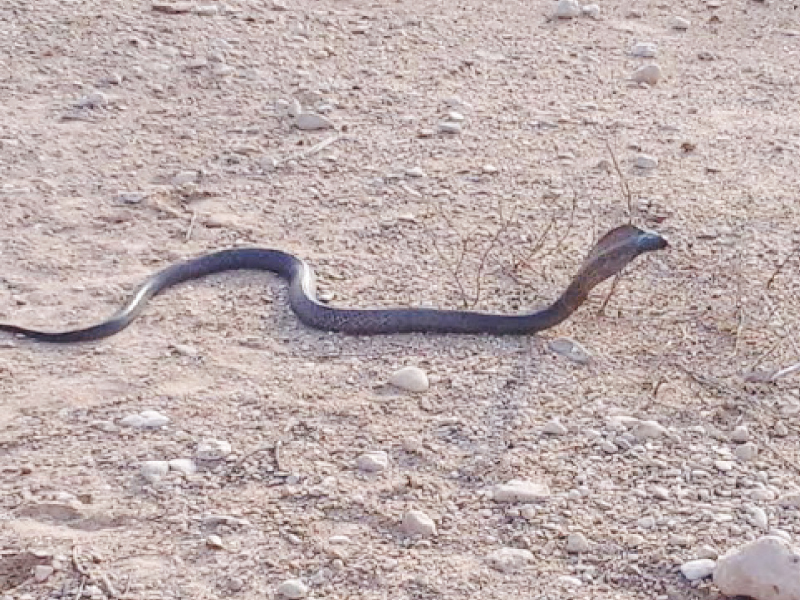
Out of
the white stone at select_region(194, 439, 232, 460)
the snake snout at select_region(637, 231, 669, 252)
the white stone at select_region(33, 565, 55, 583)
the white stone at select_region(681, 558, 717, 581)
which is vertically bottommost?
the white stone at select_region(194, 439, 232, 460)

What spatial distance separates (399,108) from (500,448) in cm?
302

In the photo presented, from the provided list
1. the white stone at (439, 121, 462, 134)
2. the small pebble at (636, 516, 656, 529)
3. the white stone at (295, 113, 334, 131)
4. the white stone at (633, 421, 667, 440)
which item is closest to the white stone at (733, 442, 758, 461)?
the white stone at (633, 421, 667, 440)

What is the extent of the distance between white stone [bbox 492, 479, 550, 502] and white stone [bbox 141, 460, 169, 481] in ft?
2.87

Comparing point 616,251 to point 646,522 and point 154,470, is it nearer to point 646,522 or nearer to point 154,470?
point 646,522

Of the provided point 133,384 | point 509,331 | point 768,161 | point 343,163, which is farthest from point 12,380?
point 768,161

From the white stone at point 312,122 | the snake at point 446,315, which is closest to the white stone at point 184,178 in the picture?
the white stone at point 312,122

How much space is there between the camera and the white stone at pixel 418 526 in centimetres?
435

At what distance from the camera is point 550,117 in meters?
7.45

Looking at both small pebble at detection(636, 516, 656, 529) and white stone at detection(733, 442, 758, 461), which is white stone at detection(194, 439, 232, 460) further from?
white stone at detection(733, 442, 758, 461)

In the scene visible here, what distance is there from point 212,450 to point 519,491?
0.85 m

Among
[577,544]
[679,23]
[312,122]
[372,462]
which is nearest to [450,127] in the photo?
[312,122]

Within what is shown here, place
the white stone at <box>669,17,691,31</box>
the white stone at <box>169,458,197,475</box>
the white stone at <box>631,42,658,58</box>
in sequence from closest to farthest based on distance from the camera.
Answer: the white stone at <box>169,458,197,475</box>, the white stone at <box>631,42,658,58</box>, the white stone at <box>669,17,691,31</box>

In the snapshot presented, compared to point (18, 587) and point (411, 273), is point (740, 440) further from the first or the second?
point (18, 587)

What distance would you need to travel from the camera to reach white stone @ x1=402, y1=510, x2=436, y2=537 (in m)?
4.35
